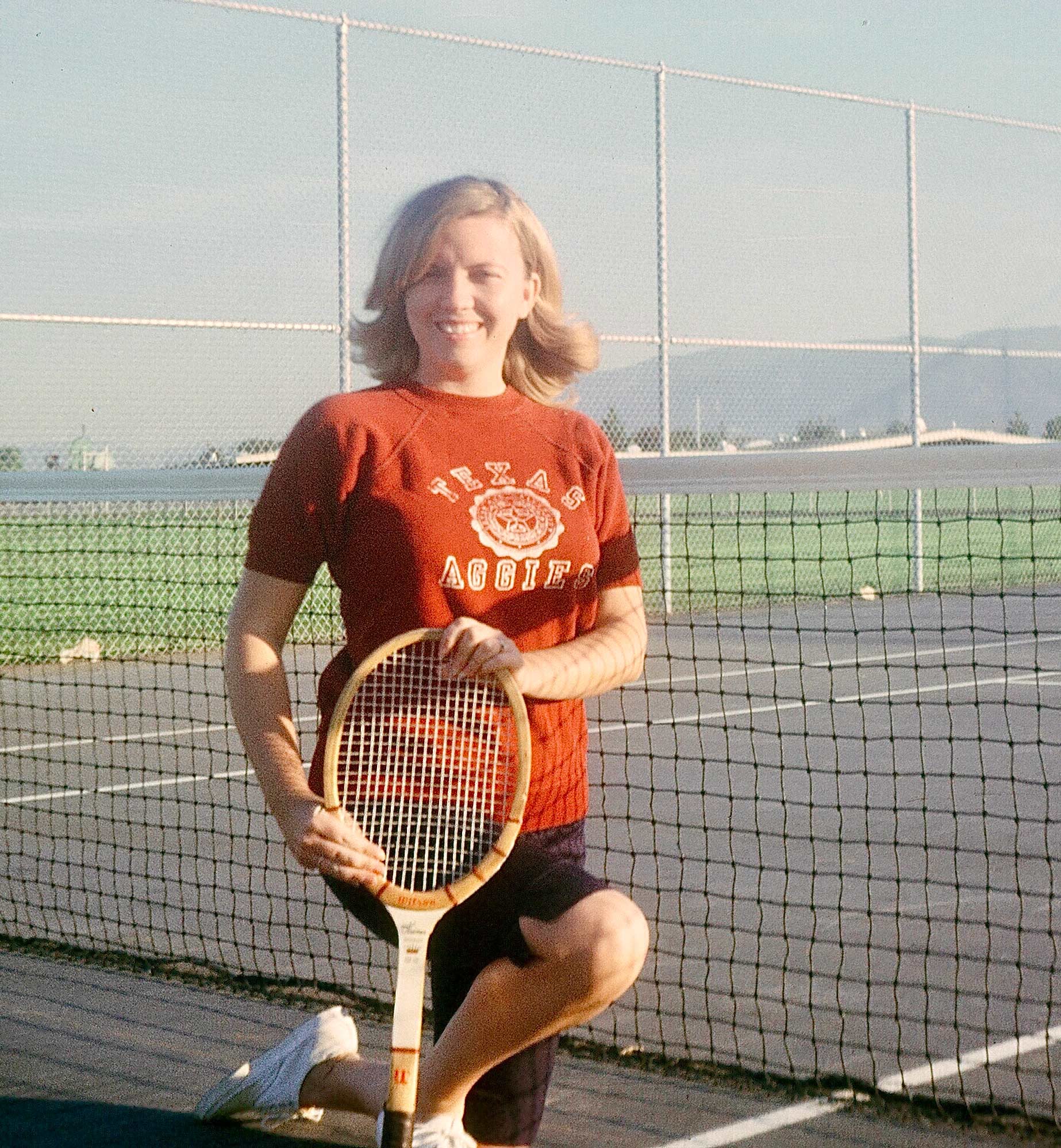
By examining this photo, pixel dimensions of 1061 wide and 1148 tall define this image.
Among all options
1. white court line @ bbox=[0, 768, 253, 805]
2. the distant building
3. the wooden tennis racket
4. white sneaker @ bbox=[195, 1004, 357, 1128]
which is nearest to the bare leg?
the wooden tennis racket

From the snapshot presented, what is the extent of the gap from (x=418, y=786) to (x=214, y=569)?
15.2m

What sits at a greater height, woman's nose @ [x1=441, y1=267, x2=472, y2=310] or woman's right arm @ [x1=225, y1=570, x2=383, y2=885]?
woman's nose @ [x1=441, y1=267, x2=472, y2=310]

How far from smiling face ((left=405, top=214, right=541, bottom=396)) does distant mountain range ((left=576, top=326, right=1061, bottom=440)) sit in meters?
11.7

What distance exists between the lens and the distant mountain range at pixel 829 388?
15.0 metres

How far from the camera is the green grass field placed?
32.9 feet

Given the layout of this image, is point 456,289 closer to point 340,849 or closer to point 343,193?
point 340,849

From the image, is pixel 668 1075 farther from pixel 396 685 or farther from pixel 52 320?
pixel 52 320

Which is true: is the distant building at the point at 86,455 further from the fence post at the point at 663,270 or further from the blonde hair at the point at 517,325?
the blonde hair at the point at 517,325

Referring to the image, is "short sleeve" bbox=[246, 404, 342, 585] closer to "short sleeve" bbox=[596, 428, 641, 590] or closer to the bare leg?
"short sleeve" bbox=[596, 428, 641, 590]

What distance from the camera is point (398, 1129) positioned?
8.91ft

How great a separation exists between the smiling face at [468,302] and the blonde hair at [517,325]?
0.02 metres

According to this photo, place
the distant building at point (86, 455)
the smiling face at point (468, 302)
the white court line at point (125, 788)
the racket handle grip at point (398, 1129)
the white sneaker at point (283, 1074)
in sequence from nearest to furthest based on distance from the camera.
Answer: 1. the racket handle grip at point (398, 1129)
2. the smiling face at point (468, 302)
3. the white sneaker at point (283, 1074)
4. the white court line at point (125, 788)
5. the distant building at point (86, 455)

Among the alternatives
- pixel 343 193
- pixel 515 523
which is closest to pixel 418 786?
pixel 515 523

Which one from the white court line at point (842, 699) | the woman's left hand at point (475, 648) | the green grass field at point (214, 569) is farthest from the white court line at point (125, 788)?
the woman's left hand at point (475, 648)
